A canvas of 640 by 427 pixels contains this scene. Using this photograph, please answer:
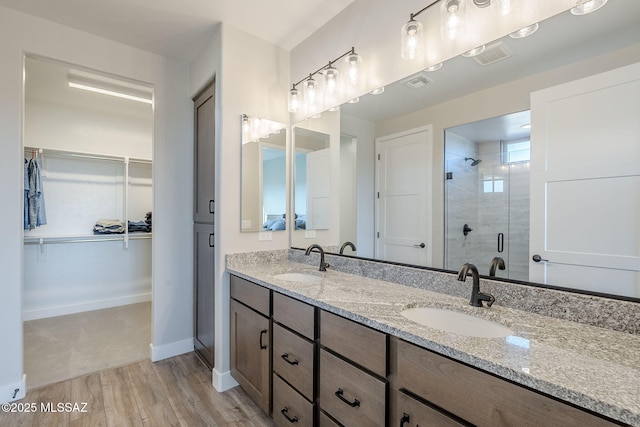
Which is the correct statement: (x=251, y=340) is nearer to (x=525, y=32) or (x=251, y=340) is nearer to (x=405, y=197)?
(x=405, y=197)

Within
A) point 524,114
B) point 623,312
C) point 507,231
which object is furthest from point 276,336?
point 524,114

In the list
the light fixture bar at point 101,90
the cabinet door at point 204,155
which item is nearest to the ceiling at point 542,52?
the cabinet door at point 204,155

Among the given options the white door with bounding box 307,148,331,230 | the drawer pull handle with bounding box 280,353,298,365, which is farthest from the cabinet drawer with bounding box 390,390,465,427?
the white door with bounding box 307,148,331,230

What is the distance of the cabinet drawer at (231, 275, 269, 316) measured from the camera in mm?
1752

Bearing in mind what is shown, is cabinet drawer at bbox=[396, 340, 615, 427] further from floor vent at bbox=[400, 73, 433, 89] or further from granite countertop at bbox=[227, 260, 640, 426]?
floor vent at bbox=[400, 73, 433, 89]

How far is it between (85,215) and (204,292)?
2.45 meters

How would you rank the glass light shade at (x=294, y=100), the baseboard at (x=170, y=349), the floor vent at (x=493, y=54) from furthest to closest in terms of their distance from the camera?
the baseboard at (x=170, y=349), the glass light shade at (x=294, y=100), the floor vent at (x=493, y=54)

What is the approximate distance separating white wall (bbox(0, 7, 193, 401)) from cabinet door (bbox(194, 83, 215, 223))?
11cm

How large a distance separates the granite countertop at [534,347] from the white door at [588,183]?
0.20 metres

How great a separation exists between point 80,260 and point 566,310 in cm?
469

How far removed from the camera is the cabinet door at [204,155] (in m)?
2.42

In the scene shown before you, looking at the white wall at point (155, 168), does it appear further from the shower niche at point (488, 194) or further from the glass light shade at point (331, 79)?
the shower niche at point (488, 194)

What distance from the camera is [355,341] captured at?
118cm

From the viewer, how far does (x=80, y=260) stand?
371 cm
